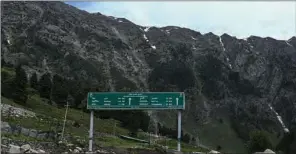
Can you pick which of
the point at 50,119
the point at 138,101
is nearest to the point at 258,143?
the point at 50,119

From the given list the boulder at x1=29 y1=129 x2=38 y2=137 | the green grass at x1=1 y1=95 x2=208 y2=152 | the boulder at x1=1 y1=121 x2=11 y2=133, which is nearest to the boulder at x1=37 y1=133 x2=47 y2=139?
the boulder at x1=29 y1=129 x2=38 y2=137

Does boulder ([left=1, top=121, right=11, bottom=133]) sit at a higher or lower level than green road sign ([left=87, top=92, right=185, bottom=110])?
lower

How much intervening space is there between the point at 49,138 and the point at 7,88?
40.4 metres

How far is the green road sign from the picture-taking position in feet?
152

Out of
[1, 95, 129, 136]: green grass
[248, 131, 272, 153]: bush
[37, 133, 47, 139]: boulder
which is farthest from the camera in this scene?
[248, 131, 272, 153]: bush

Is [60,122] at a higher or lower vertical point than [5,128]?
lower

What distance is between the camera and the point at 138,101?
46812 millimetres

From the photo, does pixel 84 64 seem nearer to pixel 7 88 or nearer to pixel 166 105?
pixel 7 88

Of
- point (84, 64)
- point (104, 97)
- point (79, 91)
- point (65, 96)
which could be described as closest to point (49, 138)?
point (104, 97)

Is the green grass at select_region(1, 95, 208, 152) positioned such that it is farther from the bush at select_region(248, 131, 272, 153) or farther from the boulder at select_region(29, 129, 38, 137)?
the bush at select_region(248, 131, 272, 153)

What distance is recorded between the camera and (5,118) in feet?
186

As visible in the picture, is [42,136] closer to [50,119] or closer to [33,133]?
[33,133]

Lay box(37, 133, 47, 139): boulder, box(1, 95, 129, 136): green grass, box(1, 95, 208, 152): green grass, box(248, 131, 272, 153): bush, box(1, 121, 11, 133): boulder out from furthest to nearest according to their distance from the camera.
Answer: box(248, 131, 272, 153): bush < box(1, 95, 129, 136): green grass < box(1, 95, 208, 152): green grass < box(37, 133, 47, 139): boulder < box(1, 121, 11, 133): boulder

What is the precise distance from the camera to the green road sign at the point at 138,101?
152 ft
